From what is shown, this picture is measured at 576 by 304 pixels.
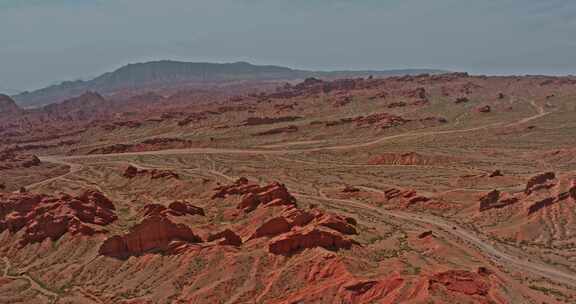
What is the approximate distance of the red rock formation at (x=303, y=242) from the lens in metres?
45.5

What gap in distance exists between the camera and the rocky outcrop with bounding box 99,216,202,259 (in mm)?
50188

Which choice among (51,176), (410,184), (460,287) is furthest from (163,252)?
(51,176)

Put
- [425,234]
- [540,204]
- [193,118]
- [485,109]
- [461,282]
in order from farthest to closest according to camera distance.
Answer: [193,118] → [485,109] → [540,204] → [425,234] → [461,282]

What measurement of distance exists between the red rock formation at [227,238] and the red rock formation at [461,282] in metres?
20.3

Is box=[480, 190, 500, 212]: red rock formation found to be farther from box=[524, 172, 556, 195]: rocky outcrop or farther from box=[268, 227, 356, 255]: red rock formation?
box=[268, 227, 356, 255]: red rock formation

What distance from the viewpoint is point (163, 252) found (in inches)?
1925

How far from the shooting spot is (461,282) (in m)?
36.8

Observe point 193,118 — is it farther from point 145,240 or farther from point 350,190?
point 145,240

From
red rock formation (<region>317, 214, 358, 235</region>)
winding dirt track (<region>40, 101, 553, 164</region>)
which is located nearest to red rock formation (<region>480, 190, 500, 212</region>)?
red rock formation (<region>317, 214, 358, 235</region>)

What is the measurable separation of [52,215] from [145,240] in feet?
51.4

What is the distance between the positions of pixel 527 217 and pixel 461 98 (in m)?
143

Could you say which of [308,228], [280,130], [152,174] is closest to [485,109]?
[280,130]

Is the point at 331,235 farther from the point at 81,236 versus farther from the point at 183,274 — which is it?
the point at 81,236

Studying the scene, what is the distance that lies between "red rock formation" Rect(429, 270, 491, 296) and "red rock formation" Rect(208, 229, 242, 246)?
20.3 meters
